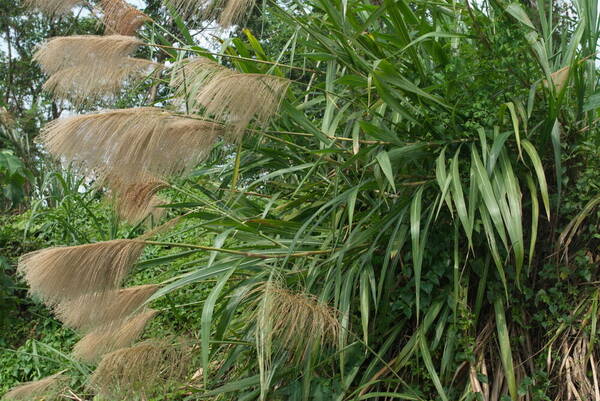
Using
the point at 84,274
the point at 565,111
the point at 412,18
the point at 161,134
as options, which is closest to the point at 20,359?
the point at 84,274

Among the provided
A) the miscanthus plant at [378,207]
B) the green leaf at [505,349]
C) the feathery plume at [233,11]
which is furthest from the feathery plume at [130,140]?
the green leaf at [505,349]

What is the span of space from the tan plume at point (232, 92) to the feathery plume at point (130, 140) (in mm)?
111

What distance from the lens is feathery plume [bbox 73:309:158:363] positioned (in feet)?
8.57

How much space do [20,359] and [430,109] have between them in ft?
9.40

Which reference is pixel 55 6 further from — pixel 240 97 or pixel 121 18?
pixel 240 97

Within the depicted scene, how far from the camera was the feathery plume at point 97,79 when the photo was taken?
9.17 feet

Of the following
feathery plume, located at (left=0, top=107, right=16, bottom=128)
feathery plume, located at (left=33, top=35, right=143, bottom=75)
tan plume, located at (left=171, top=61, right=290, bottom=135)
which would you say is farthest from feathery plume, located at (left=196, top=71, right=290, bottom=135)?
feathery plume, located at (left=0, top=107, right=16, bottom=128)

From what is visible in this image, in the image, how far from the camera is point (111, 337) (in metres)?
2.62

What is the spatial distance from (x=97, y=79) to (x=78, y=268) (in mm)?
790

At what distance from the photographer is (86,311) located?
8.50 feet

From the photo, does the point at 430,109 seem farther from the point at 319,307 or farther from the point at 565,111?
the point at 319,307

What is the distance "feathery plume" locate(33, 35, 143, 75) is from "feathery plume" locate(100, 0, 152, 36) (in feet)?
0.85

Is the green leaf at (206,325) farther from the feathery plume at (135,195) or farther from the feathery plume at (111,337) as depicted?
the feathery plume at (135,195)

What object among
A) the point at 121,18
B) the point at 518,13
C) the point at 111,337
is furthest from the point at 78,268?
the point at 518,13
